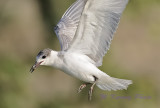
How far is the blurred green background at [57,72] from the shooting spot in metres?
10.0

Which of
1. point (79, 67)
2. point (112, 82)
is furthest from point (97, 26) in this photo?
point (112, 82)

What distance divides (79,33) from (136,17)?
4.47 meters

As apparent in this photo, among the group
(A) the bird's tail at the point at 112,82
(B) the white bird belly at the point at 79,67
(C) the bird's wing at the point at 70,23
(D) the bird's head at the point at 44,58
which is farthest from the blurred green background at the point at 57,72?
(D) the bird's head at the point at 44,58

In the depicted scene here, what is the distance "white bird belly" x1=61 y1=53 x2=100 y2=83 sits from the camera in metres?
6.66

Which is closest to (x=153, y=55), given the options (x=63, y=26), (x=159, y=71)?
(x=159, y=71)

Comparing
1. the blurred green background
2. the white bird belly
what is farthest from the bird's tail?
the blurred green background

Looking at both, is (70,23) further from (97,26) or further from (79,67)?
(79,67)

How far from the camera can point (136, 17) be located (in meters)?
11.0

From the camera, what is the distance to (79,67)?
6723mm

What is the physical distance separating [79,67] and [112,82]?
467 mm

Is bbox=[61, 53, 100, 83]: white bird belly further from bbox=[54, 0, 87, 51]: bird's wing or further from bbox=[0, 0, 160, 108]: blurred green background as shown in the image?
bbox=[0, 0, 160, 108]: blurred green background

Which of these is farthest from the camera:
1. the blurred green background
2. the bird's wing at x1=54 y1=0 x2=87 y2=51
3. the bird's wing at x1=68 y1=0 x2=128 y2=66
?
the blurred green background

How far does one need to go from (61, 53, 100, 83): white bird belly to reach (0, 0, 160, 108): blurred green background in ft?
9.08

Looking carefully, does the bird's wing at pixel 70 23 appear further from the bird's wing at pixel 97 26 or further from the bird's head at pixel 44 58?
the bird's head at pixel 44 58
